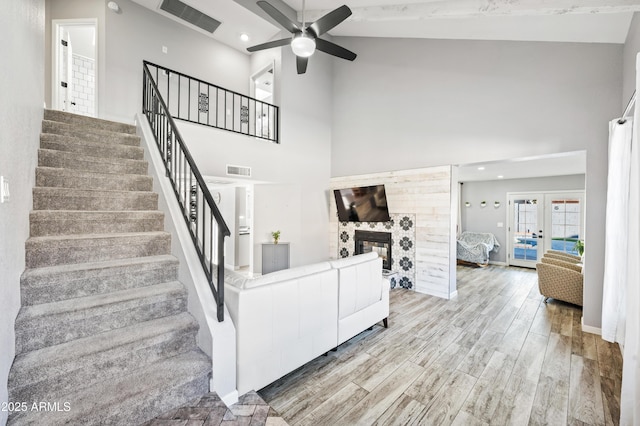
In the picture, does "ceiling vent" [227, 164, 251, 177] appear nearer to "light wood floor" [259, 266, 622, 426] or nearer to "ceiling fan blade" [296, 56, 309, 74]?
"ceiling fan blade" [296, 56, 309, 74]

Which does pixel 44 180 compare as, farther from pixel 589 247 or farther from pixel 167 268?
pixel 589 247

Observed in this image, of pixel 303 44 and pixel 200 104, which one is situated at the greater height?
pixel 200 104

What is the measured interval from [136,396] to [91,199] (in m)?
1.83

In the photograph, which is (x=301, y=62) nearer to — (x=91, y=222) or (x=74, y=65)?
(x=91, y=222)

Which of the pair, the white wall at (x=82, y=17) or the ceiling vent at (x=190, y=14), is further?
the ceiling vent at (x=190, y=14)

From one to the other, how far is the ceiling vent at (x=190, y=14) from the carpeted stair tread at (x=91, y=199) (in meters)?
4.16

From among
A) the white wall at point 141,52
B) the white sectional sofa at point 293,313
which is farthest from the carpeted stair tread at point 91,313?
the white wall at point 141,52

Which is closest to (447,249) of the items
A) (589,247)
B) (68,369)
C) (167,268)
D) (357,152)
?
(589,247)

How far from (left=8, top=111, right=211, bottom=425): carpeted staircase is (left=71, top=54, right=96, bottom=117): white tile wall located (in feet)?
11.5

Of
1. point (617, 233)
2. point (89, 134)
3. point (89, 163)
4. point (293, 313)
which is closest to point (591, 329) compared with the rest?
point (617, 233)

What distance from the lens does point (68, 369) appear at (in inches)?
61.3

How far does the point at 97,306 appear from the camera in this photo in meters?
1.83

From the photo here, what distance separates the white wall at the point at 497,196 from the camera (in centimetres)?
703

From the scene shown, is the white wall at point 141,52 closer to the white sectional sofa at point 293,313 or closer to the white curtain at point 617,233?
the white sectional sofa at point 293,313
